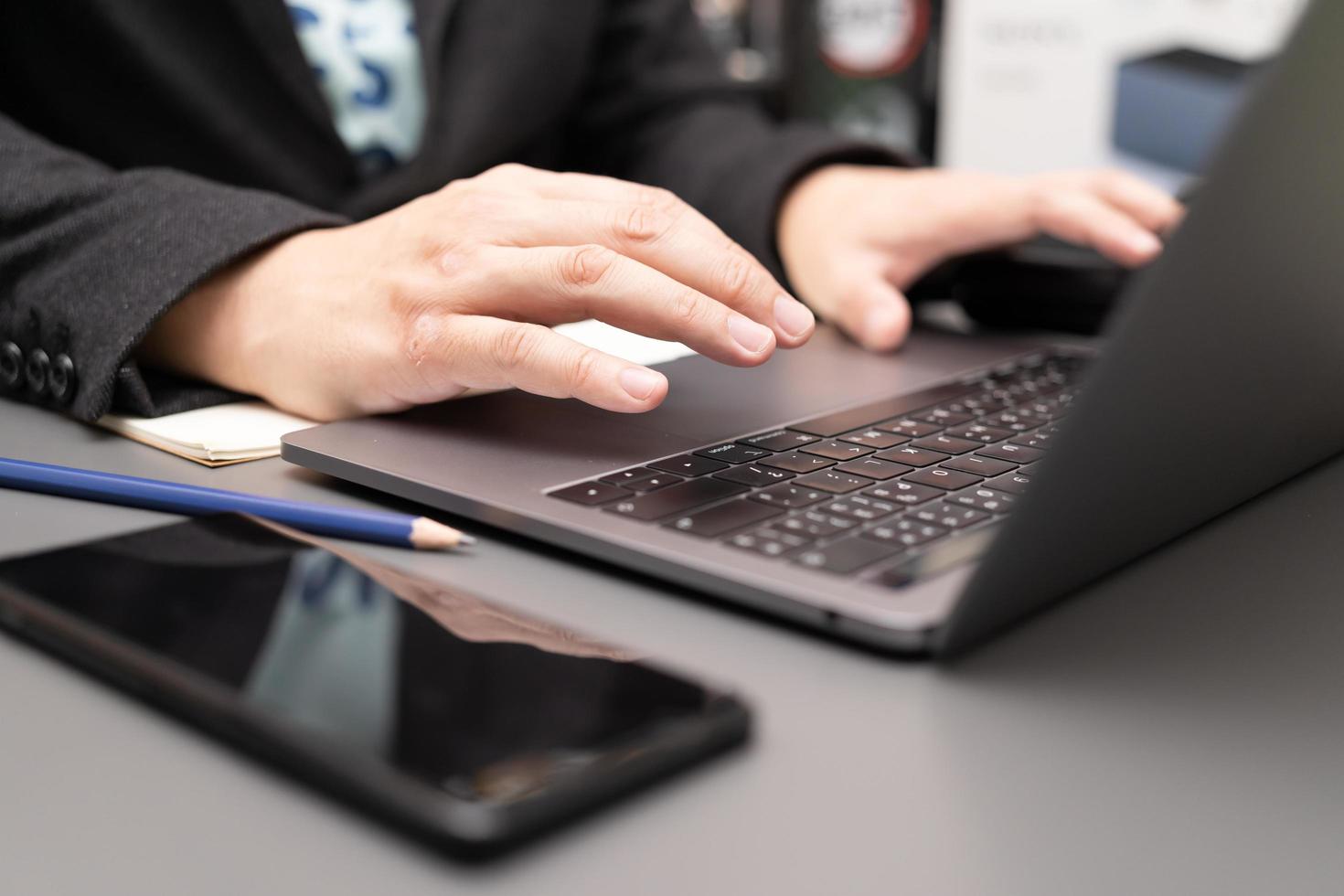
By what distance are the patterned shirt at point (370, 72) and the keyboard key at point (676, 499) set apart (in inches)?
18.3

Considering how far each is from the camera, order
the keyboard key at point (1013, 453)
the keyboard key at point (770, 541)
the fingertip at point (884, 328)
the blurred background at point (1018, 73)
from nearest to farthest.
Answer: the keyboard key at point (770, 541) < the keyboard key at point (1013, 453) < the fingertip at point (884, 328) < the blurred background at point (1018, 73)

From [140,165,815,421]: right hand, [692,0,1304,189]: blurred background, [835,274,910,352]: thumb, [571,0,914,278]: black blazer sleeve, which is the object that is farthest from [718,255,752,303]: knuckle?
[692,0,1304,189]: blurred background

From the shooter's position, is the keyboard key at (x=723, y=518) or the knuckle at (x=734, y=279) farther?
the knuckle at (x=734, y=279)

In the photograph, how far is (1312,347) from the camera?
1.20 ft

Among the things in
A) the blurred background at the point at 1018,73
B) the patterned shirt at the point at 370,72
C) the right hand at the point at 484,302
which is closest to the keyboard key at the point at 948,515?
the right hand at the point at 484,302

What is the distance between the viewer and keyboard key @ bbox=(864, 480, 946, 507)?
1.21 feet

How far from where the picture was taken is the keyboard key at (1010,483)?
390mm

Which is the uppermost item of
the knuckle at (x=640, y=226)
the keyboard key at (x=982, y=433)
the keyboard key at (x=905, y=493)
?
the knuckle at (x=640, y=226)

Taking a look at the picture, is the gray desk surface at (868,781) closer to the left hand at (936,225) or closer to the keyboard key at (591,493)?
the keyboard key at (591,493)

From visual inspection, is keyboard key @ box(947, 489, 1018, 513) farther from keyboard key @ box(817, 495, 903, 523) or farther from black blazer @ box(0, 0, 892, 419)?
black blazer @ box(0, 0, 892, 419)

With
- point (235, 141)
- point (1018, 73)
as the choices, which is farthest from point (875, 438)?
point (1018, 73)

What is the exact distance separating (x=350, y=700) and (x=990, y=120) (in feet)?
4.06

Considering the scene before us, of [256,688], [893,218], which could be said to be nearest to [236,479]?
[256,688]

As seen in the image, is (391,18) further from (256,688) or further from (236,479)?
(256,688)
